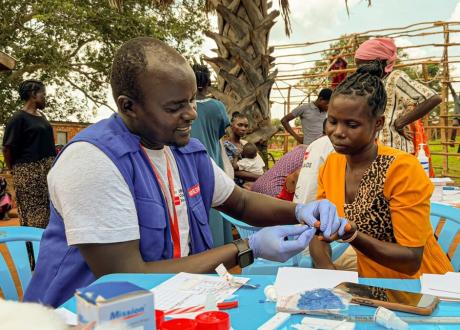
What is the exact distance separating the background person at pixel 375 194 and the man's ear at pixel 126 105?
84 cm

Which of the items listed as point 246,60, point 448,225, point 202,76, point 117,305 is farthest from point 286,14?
point 117,305

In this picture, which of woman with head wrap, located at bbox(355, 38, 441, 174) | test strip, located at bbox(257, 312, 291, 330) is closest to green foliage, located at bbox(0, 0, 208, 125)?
woman with head wrap, located at bbox(355, 38, 441, 174)

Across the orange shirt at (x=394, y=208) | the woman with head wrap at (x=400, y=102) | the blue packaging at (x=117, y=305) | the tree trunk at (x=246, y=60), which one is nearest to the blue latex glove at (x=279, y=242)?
the orange shirt at (x=394, y=208)

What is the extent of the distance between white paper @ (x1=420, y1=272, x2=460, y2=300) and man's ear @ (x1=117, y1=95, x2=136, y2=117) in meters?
1.04

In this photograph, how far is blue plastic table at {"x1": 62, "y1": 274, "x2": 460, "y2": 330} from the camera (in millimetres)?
1083

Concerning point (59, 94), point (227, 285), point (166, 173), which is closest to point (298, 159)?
point (166, 173)

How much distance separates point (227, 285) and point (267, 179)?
2.25m

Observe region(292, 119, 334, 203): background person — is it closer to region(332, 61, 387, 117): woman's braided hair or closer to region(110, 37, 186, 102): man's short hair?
region(332, 61, 387, 117): woman's braided hair

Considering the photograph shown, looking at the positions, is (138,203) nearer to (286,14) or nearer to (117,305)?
(117,305)

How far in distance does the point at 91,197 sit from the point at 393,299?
0.87 m

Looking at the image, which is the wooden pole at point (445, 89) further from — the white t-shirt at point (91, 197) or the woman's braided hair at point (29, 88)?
the white t-shirt at point (91, 197)

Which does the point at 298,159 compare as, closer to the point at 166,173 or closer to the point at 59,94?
the point at 166,173

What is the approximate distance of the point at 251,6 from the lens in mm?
5035

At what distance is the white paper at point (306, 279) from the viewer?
1.29m
